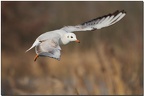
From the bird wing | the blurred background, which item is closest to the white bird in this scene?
the bird wing

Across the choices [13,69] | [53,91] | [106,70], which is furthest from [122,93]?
[13,69]

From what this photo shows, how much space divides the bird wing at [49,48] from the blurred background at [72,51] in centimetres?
87

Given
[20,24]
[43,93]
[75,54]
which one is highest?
[20,24]

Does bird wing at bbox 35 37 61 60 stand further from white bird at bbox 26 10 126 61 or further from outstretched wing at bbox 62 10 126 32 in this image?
outstretched wing at bbox 62 10 126 32

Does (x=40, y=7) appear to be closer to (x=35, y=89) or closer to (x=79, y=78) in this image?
(x=35, y=89)

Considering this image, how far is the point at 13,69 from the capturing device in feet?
7.70

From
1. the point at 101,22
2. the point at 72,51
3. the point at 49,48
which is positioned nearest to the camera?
the point at 49,48

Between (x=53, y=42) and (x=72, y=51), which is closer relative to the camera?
(x=53, y=42)

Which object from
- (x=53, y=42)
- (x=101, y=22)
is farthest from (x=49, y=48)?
(x=101, y=22)

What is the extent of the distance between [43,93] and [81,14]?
57 centimetres

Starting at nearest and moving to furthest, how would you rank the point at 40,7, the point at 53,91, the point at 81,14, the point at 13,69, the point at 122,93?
the point at 122,93 < the point at 53,91 < the point at 13,69 < the point at 81,14 < the point at 40,7

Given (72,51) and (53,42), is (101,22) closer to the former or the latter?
(53,42)

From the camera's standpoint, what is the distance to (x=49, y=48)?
115 centimetres

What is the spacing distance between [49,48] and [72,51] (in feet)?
3.98
